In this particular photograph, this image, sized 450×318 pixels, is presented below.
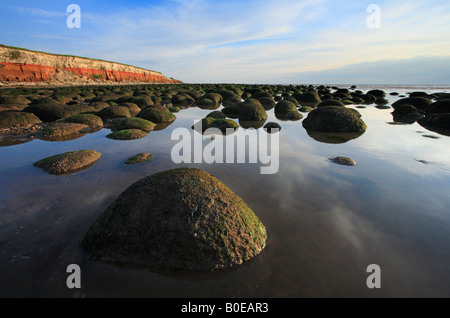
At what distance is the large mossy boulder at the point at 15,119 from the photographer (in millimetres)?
10477

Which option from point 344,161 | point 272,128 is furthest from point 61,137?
point 344,161

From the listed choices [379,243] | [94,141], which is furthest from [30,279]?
[94,141]

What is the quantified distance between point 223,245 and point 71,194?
365 cm

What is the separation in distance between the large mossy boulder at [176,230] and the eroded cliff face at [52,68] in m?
56.8

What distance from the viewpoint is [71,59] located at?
5784cm

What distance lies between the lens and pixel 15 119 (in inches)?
428

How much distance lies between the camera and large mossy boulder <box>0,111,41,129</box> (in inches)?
412

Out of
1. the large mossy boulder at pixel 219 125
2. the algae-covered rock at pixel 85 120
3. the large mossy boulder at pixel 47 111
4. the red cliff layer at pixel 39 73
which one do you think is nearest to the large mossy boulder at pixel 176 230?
the large mossy boulder at pixel 219 125

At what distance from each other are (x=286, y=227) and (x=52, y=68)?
67.3m

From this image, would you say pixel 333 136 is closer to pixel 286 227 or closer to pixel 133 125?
pixel 286 227

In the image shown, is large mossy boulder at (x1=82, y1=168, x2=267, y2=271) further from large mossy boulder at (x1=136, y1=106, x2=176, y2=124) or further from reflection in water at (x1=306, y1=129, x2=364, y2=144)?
large mossy boulder at (x1=136, y1=106, x2=176, y2=124)

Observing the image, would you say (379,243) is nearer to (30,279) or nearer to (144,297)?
(144,297)

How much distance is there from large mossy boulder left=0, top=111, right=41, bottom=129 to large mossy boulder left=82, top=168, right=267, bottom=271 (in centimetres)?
1156

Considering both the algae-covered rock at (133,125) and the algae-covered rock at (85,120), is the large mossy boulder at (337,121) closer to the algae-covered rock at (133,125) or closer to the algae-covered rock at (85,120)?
the algae-covered rock at (133,125)
